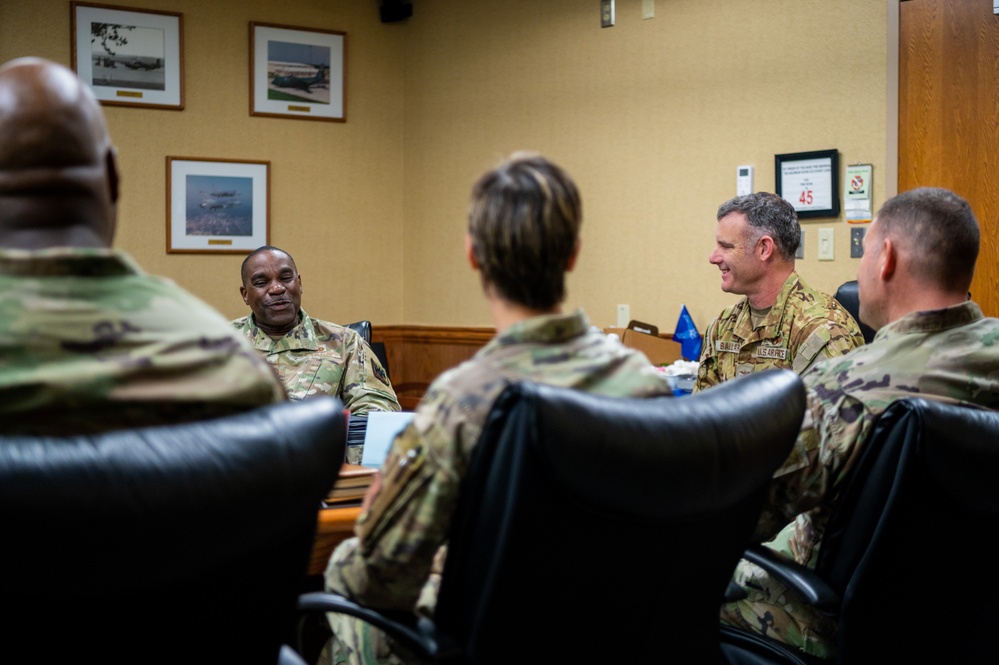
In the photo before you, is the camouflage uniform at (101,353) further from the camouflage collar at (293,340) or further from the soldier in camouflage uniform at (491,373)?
the camouflage collar at (293,340)

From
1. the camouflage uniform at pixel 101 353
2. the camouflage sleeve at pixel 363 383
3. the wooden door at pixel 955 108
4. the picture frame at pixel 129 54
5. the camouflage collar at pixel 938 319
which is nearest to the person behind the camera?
the camouflage uniform at pixel 101 353

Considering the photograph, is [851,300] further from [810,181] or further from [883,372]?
[883,372]

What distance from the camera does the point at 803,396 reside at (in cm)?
153

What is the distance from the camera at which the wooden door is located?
408cm

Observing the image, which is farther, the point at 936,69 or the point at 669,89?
the point at 669,89

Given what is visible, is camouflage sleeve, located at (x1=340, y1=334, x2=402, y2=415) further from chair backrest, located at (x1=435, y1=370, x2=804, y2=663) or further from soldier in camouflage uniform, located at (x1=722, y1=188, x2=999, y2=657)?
chair backrest, located at (x1=435, y1=370, x2=804, y2=663)

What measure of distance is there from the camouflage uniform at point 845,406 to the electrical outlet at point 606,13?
3.86m

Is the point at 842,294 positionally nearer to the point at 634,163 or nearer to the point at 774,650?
the point at 634,163

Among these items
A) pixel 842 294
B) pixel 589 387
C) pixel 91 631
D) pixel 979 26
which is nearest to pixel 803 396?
pixel 589 387

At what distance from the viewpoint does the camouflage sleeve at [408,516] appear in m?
1.29

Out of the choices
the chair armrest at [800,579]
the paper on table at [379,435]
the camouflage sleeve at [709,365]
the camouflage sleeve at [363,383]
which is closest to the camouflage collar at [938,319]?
the chair armrest at [800,579]

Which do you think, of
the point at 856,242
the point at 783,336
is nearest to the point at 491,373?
the point at 783,336

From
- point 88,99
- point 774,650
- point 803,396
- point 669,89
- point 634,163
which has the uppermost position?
point 669,89

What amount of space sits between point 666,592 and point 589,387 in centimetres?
30
